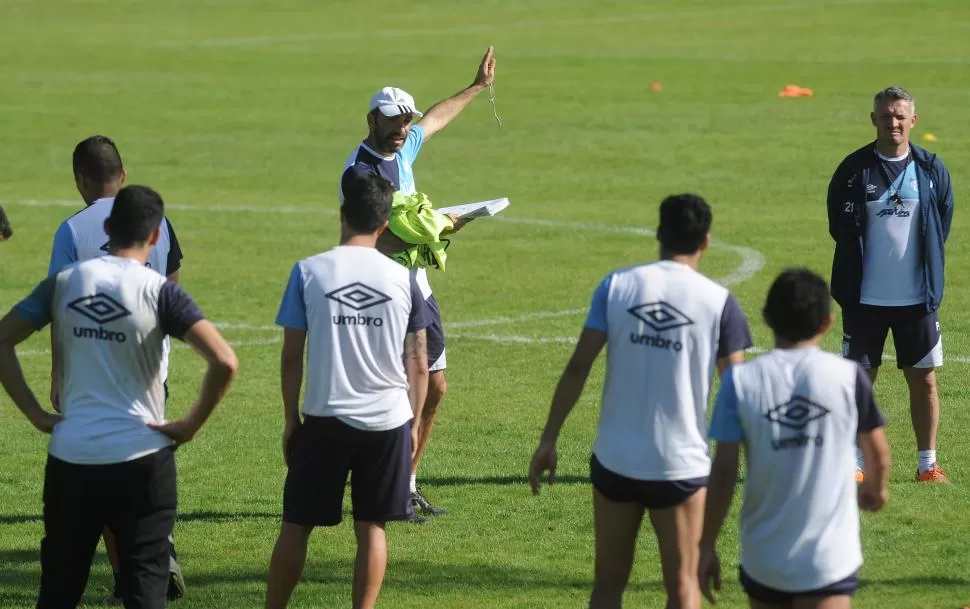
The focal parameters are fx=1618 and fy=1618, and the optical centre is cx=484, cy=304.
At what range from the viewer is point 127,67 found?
41.8 meters

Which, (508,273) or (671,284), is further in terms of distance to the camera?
(508,273)

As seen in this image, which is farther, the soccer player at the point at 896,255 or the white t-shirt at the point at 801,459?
the soccer player at the point at 896,255

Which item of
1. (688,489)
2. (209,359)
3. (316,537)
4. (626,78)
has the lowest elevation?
(316,537)

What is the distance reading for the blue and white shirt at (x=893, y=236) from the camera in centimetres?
988

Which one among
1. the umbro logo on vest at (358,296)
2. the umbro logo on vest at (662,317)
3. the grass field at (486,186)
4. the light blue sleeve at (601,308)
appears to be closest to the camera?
the umbro logo on vest at (662,317)

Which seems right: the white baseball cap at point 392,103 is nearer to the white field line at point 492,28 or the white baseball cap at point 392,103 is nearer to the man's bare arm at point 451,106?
the man's bare arm at point 451,106

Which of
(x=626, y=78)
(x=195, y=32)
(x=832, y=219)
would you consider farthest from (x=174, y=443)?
(x=195, y=32)

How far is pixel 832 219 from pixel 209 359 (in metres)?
4.97

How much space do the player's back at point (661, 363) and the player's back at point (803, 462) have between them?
60 centimetres

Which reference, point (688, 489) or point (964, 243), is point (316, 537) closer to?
point (688, 489)

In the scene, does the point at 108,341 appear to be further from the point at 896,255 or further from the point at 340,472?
the point at 896,255

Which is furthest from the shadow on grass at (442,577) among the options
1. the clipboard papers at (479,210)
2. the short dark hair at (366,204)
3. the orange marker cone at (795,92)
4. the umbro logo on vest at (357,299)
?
the orange marker cone at (795,92)

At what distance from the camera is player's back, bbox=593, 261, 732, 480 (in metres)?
6.34

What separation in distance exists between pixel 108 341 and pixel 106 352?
0.17 feet
